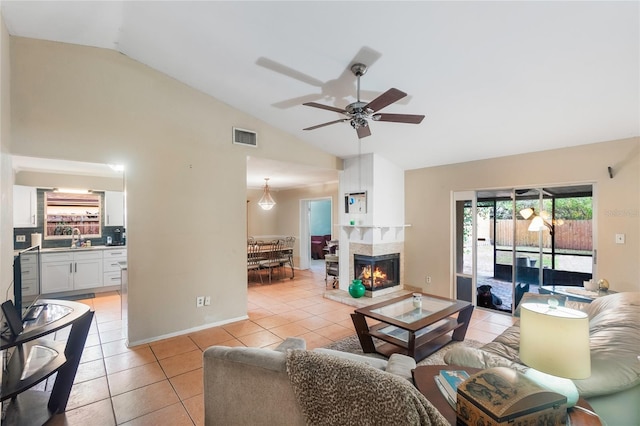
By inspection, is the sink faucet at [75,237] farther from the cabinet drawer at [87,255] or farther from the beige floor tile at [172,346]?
the beige floor tile at [172,346]

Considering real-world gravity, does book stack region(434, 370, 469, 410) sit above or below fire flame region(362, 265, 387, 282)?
above

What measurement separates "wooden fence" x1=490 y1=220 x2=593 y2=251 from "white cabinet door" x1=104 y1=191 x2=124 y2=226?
7.24 meters

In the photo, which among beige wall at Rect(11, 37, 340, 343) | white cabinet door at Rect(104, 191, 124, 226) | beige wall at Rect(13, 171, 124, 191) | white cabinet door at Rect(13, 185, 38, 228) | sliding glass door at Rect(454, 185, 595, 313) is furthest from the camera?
white cabinet door at Rect(104, 191, 124, 226)

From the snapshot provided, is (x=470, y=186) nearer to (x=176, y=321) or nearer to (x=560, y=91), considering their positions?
(x=560, y=91)

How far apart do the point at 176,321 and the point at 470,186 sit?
4845 millimetres

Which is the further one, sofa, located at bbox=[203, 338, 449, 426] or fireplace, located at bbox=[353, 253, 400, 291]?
fireplace, located at bbox=[353, 253, 400, 291]

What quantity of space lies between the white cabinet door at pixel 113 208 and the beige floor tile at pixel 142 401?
4621 mm

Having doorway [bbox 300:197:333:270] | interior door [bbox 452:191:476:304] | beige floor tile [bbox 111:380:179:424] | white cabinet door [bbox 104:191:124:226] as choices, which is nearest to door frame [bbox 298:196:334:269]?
doorway [bbox 300:197:333:270]

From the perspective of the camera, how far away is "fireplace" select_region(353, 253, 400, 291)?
16.7 feet

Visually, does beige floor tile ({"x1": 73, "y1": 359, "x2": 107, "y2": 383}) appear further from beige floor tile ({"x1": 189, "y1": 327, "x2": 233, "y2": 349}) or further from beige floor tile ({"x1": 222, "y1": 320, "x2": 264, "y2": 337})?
beige floor tile ({"x1": 222, "y1": 320, "x2": 264, "y2": 337})

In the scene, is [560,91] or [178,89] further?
[178,89]

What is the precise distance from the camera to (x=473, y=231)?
4.80 metres

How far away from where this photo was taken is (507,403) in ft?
3.67

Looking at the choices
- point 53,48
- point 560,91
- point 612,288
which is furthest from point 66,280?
point 612,288
